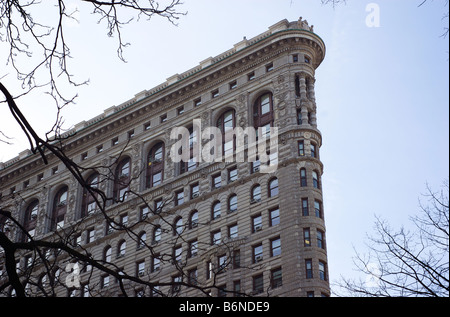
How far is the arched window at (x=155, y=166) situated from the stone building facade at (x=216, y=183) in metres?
0.16

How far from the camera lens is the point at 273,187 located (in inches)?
2805

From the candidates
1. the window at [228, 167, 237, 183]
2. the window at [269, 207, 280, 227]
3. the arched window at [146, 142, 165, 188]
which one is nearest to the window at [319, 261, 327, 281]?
the window at [269, 207, 280, 227]

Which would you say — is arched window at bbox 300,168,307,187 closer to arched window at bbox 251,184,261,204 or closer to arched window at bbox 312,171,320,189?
arched window at bbox 312,171,320,189

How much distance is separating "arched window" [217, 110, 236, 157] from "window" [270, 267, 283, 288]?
14.3m

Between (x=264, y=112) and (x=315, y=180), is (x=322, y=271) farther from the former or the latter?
(x=264, y=112)

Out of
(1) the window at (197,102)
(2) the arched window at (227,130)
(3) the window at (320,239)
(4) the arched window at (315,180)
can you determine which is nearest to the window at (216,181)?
(2) the arched window at (227,130)

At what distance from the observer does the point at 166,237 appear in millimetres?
Answer: 74688

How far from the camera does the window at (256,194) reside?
7138 centimetres

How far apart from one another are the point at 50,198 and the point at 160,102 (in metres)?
17.9

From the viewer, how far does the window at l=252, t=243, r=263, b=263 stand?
6794 centimetres

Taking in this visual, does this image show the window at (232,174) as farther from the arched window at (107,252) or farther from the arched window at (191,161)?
the arched window at (107,252)
